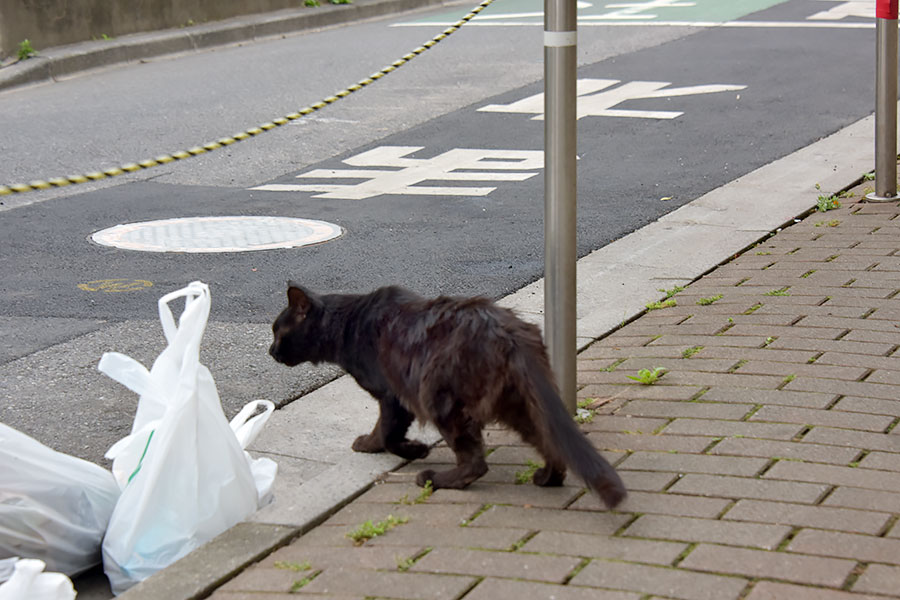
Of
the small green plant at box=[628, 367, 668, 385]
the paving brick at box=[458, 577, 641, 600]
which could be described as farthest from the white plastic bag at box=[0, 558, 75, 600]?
the small green plant at box=[628, 367, 668, 385]

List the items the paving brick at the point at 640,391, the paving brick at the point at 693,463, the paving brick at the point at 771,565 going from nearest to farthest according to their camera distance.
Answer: the paving brick at the point at 771,565
the paving brick at the point at 693,463
the paving brick at the point at 640,391

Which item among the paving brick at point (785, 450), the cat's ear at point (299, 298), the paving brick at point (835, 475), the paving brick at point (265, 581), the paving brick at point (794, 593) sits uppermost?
the cat's ear at point (299, 298)

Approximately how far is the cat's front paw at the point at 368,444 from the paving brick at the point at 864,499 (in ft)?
4.75

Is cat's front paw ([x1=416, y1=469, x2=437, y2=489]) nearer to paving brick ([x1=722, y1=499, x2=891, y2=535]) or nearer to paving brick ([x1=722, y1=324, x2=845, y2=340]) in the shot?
paving brick ([x1=722, y1=499, x2=891, y2=535])

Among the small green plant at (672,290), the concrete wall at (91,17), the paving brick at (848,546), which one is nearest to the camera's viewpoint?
the paving brick at (848,546)

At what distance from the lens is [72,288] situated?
6305mm

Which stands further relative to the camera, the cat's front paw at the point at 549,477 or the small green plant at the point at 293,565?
the cat's front paw at the point at 549,477

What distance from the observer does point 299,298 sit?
410 centimetres

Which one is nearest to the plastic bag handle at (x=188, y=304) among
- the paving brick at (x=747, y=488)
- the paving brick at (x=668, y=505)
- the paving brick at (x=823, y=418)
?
the paving brick at (x=668, y=505)

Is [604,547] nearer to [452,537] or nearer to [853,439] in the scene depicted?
[452,537]

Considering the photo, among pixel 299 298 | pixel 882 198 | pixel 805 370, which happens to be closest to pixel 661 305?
pixel 805 370

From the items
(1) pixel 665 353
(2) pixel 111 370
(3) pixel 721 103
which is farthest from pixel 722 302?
(3) pixel 721 103

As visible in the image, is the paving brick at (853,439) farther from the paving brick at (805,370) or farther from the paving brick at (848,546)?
the paving brick at (848,546)

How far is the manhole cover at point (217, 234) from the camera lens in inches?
280
